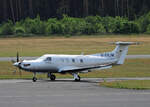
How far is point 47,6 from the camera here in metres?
105

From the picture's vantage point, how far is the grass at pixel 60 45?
5794 centimetres

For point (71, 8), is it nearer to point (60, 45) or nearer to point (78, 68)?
point (60, 45)

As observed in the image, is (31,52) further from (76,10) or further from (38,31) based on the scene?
(76,10)

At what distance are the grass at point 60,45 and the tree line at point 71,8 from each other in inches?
1035

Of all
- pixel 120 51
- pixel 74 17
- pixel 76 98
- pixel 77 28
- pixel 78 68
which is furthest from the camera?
pixel 74 17

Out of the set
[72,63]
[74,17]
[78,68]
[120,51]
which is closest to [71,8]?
[74,17]

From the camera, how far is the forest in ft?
263

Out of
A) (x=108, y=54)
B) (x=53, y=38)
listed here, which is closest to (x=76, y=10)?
(x=53, y=38)

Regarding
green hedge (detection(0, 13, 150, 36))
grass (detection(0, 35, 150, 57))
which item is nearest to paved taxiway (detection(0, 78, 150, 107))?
grass (detection(0, 35, 150, 57))

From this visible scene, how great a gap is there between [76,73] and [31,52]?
26348 mm

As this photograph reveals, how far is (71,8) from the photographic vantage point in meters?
105

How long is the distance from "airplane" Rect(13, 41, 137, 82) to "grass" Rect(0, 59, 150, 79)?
399 centimetres

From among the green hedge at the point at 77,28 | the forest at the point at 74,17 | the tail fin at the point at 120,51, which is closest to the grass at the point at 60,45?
the green hedge at the point at 77,28

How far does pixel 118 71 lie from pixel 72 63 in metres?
9.04
